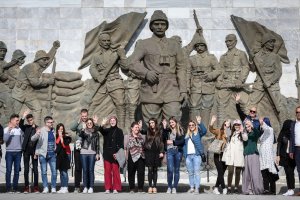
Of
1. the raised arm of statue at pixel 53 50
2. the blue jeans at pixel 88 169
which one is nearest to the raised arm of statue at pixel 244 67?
the raised arm of statue at pixel 53 50

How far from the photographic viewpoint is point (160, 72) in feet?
46.6

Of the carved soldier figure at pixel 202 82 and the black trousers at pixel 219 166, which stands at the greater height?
the carved soldier figure at pixel 202 82

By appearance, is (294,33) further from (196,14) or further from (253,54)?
(196,14)

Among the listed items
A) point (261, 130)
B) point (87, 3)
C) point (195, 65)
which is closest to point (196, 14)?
point (195, 65)

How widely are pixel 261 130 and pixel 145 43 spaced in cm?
327

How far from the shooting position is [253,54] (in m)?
18.3

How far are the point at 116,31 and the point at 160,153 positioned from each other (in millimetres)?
6694

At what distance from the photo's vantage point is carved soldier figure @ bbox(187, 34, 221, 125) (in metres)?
17.6

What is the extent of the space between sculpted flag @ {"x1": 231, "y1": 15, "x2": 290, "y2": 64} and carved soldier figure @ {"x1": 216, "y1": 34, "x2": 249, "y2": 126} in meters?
0.41

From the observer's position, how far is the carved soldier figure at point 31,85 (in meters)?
17.9

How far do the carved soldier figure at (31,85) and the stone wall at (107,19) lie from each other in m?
0.53

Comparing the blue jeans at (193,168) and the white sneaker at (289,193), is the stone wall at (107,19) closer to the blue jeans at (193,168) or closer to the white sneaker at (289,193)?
the blue jeans at (193,168)

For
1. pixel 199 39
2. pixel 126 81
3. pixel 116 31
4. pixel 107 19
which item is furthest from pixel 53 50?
pixel 199 39

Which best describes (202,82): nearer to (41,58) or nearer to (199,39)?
(199,39)
